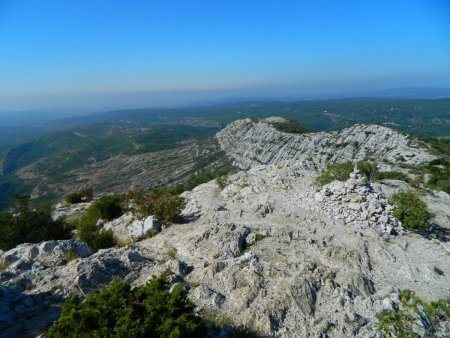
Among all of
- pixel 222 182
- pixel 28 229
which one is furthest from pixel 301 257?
pixel 28 229

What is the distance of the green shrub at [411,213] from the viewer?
781 inches

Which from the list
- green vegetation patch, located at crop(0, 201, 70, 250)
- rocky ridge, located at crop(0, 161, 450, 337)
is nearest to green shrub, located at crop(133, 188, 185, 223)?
rocky ridge, located at crop(0, 161, 450, 337)

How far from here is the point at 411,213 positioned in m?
20.4

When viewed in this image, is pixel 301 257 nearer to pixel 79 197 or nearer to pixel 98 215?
pixel 98 215

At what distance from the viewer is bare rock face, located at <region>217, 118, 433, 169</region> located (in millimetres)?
72438

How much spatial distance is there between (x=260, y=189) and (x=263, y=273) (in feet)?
41.0

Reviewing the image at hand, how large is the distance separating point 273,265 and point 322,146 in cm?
9114

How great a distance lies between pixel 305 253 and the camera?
17.1 meters

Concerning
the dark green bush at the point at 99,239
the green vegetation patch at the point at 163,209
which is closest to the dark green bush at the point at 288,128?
the green vegetation patch at the point at 163,209

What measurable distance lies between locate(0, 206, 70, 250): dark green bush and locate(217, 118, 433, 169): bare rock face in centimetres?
3355

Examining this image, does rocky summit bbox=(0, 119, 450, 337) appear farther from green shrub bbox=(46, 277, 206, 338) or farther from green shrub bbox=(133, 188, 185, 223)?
green shrub bbox=(46, 277, 206, 338)

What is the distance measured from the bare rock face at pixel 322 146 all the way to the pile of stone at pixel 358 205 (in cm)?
2194

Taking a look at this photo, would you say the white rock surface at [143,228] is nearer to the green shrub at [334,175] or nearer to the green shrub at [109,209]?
the green shrub at [109,209]

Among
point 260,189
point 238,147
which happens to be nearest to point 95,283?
point 260,189
